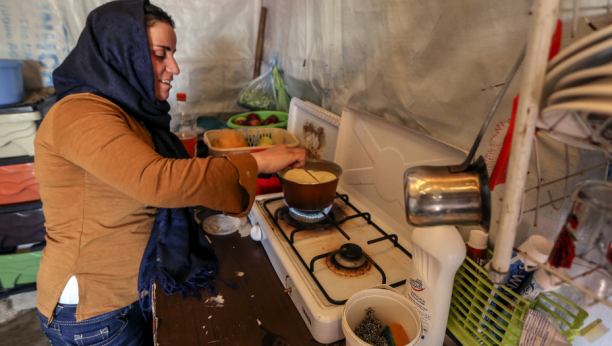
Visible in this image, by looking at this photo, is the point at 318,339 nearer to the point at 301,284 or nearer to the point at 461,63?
Result: the point at 301,284

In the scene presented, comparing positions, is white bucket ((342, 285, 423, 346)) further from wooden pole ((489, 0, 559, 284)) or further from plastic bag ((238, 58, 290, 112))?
plastic bag ((238, 58, 290, 112))

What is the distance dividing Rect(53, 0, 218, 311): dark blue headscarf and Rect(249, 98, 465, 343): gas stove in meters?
0.23

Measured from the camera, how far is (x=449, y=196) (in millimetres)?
437

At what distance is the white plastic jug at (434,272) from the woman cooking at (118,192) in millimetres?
404

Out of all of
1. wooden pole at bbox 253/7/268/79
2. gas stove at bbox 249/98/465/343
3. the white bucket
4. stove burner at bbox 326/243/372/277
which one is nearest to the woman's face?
gas stove at bbox 249/98/465/343

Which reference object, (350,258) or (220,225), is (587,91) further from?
(220,225)

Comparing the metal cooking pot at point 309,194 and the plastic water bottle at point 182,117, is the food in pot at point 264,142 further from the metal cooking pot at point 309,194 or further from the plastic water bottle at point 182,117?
the metal cooking pot at point 309,194

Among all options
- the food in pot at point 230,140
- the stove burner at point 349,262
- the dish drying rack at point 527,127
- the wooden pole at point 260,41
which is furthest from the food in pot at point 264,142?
the dish drying rack at point 527,127

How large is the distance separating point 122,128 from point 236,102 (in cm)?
155

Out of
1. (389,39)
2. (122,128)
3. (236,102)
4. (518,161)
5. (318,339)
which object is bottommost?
(318,339)

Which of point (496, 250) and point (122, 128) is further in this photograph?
point (122, 128)

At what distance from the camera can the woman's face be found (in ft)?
2.98

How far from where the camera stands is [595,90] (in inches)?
9.6

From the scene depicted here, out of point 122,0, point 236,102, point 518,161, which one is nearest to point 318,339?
point 518,161
